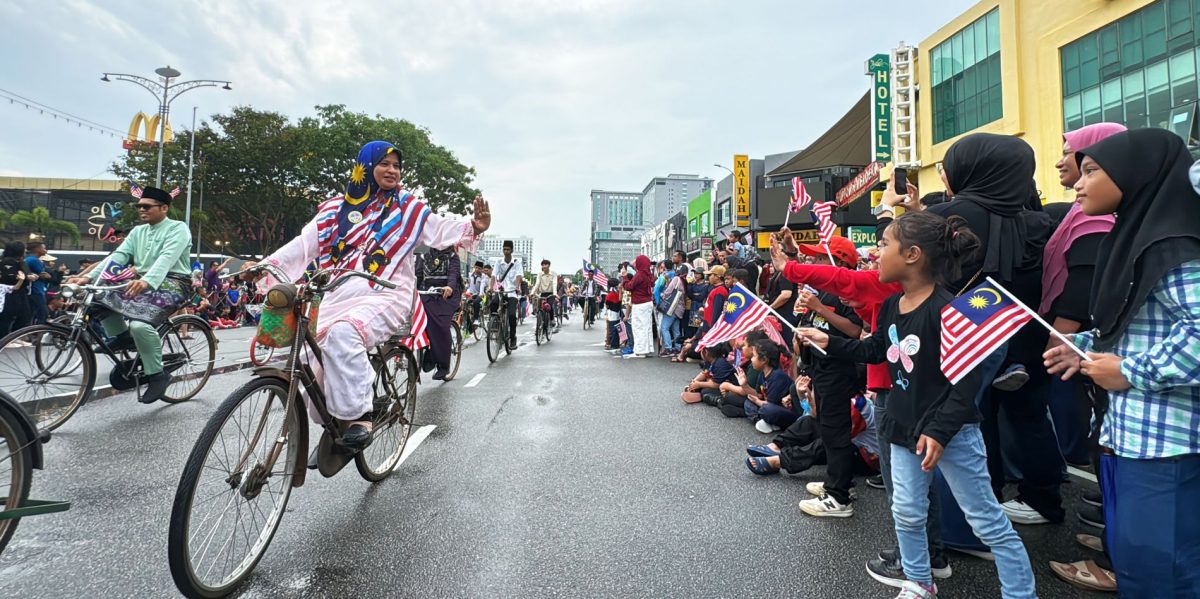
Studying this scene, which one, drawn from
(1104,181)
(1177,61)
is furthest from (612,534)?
(1177,61)

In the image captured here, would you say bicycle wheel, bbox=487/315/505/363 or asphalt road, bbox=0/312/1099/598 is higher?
bicycle wheel, bbox=487/315/505/363

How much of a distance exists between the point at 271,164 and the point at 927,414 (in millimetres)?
32001

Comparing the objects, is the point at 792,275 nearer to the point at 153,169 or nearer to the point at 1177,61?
the point at 1177,61

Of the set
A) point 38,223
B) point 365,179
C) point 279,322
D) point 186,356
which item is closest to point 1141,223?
point 279,322

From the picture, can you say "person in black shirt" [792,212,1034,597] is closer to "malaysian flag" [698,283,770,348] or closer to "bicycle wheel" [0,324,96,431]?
"malaysian flag" [698,283,770,348]

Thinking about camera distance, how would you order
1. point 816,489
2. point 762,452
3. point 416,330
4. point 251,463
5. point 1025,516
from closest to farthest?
1. point 251,463
2. point 1025,516
3. point 816,489
4. point 762,452
5. point 416,330

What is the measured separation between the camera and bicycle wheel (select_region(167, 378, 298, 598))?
2096mm

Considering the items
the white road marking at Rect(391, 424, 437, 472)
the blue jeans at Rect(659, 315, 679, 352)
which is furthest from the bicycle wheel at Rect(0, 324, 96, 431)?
the blue jeans at Rect(659, 315, 679, 352)

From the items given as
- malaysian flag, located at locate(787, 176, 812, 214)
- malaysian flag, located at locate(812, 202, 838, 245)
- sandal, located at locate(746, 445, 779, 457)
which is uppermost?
malaysian flag, located at locate(787, 176, 812, 214)

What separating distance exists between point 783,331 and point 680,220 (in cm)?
6944

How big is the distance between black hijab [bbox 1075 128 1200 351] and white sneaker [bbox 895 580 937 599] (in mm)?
1102

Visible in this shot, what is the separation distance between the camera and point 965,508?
2174 mm

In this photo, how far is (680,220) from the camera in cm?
7462

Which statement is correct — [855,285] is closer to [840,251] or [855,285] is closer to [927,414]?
[927,414]
